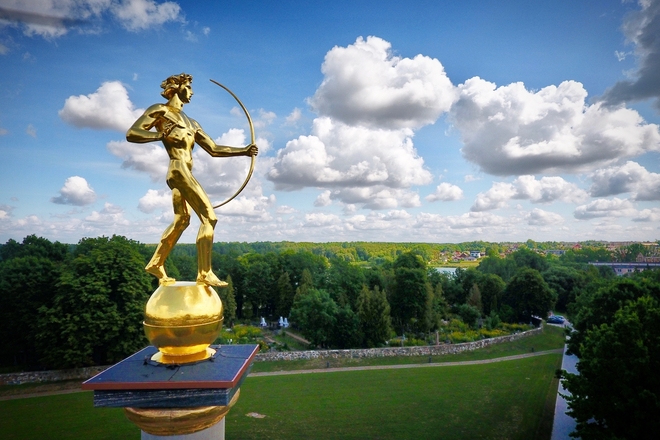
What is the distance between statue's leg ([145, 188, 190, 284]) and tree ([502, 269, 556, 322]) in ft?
192

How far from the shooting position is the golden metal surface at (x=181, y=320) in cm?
691

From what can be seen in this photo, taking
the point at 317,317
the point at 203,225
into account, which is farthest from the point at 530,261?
the point at 203,225

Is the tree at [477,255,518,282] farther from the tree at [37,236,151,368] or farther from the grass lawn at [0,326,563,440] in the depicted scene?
the tree at [37,236,151,368]

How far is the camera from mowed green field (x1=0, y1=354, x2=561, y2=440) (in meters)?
22.9

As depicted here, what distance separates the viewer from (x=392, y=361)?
38.9m

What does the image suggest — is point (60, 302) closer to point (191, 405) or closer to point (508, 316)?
point (191, 405)

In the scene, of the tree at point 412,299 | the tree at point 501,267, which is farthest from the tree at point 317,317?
the tree at point 501,267

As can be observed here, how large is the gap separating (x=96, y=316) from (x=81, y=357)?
11.3 ft

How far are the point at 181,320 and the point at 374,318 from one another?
3711 centimetres

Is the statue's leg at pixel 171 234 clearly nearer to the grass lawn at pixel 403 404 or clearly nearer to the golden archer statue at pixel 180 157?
the golden archer statue at pixel 180 157

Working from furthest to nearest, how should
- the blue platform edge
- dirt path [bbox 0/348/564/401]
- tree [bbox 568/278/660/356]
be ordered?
dirt path [bbox 0/348/564/401] → tree [bbox 568/278/660/356] → the blue platform edge

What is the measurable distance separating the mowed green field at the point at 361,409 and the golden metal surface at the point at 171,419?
58.0 feet

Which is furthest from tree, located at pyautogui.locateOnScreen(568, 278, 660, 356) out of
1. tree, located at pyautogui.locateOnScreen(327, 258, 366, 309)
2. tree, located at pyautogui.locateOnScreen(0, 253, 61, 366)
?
tree, located at pyautogui.locateOnScreen(0, 253, 61, 366)

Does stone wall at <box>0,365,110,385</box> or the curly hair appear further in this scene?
stone wall at <box>0,365,110,385</box>
